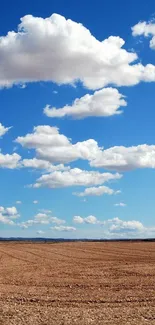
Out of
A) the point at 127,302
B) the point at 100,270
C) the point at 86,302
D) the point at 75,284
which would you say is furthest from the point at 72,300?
the point at 100,270

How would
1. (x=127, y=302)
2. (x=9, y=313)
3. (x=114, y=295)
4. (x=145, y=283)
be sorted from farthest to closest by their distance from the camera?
(x=145, y=283) → (x=114, y=295) → (x=127, y=302) → (x=9, y=313)

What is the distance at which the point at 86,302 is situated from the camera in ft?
61.2

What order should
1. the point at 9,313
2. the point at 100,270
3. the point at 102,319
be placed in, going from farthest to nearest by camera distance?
the point at 100,270
the point at 9,313
the point at 102,319

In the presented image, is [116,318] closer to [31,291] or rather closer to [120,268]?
[31,291]

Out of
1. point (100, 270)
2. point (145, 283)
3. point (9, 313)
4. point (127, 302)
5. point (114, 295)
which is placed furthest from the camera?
point (100, 270)

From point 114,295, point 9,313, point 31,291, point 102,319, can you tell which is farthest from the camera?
point 31,291

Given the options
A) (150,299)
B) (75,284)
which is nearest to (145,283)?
(75,284)

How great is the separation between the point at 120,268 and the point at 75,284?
27.7ft

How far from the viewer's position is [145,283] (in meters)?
24.0

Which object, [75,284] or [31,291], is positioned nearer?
[31,291]

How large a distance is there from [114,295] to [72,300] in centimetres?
189

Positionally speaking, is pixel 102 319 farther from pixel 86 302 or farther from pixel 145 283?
pixel 145 283

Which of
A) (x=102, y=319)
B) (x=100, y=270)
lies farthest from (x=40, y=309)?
(x=100, y=270)

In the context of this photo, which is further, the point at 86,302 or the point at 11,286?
the point at 11,286
